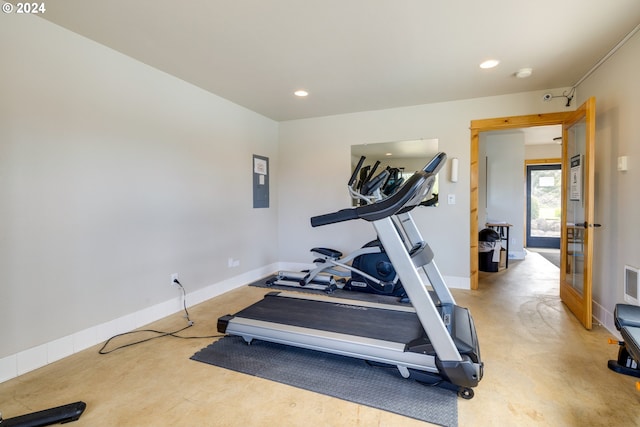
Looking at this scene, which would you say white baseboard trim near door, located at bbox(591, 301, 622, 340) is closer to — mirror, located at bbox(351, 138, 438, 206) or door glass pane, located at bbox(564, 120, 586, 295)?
door glass pane, located at bbox(564, 120, 586, 295)

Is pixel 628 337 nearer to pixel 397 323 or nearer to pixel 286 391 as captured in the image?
pixel 397 323

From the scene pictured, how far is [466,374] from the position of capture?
1.59 metres

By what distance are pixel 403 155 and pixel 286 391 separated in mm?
3200

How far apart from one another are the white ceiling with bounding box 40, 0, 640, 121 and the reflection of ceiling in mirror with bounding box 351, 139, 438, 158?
76 cm

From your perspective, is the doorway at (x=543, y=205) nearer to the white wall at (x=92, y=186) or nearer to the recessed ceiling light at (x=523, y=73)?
the recessed ceiling light at (x=523, y=73)

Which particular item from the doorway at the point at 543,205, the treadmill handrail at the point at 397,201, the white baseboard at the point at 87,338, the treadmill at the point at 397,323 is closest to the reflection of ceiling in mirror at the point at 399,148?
the treadmill at the point at 397,323

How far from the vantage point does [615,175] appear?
8.12 ft

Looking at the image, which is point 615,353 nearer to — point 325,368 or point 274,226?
point 325,368

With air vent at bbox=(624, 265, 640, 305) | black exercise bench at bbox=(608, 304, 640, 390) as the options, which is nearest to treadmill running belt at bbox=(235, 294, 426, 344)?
black exercise bench at bbox=(608, 304, 640, 390)

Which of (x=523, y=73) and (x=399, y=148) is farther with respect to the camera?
(x=399, y=148)

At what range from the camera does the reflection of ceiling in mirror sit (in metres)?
3.90

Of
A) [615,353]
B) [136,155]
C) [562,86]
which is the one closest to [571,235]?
[615,353]

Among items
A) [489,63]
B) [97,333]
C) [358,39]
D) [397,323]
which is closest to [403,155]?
[489,63]

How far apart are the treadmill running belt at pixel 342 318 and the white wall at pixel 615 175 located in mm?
1699
